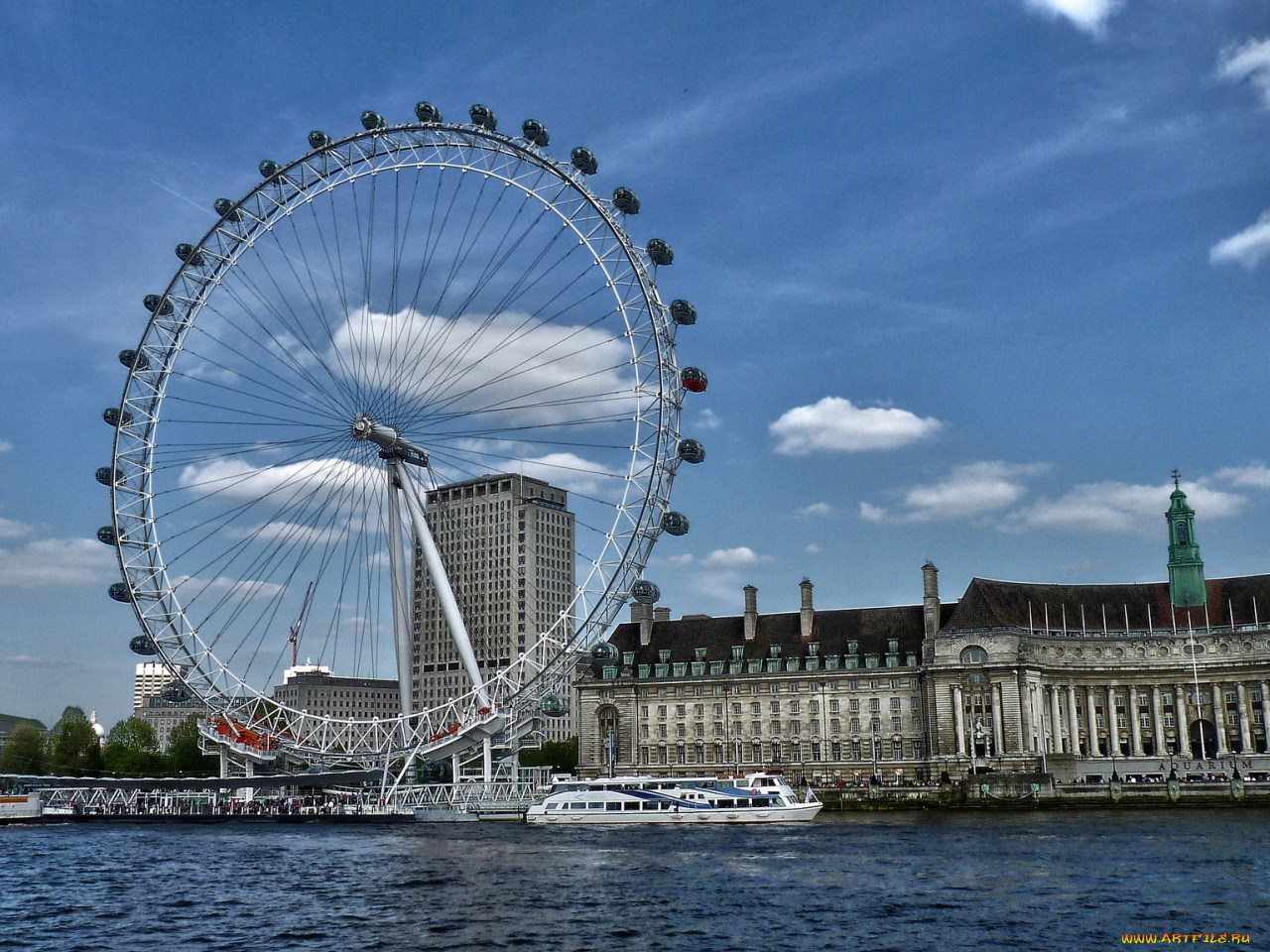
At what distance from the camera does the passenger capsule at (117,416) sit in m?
102

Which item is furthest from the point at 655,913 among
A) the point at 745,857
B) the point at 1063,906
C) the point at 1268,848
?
the point at 1268,848

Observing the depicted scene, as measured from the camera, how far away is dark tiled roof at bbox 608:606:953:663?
143 m

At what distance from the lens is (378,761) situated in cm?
10600

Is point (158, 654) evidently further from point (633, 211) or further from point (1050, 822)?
point (1050, 822)

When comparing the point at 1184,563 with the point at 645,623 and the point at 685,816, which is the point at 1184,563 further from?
the point at 685,816

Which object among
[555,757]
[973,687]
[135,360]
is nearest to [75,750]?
[555,757]

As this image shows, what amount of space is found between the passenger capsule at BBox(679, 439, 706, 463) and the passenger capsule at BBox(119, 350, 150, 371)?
148 feet

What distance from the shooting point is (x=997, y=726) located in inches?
5231

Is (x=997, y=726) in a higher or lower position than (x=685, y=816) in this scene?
higher

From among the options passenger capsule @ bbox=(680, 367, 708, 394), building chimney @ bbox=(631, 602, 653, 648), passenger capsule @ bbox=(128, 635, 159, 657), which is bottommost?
passenger capsule @ bbox=(128, 635, 159, 657)

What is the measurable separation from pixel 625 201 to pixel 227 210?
31689 millimetres

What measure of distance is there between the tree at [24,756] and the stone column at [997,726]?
132423 mm

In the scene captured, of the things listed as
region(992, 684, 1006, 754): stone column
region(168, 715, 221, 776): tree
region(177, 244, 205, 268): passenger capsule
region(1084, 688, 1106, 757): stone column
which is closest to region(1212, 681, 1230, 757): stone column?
region(1084, 688, 1106, 757): stone column

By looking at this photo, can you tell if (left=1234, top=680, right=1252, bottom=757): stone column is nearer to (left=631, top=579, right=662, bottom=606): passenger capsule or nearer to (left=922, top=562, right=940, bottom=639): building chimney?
(left=922, top=562, right=940, bottom=639): building chimney
